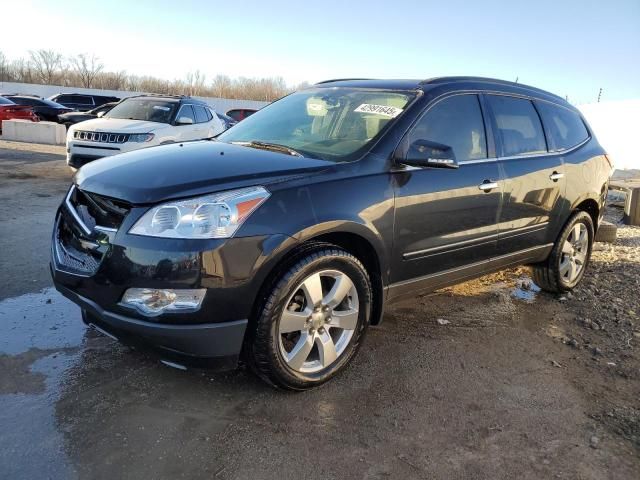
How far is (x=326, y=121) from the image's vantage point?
152 inches

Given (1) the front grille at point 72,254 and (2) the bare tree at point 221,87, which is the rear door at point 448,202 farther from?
(2) the bare tree at point 221,87

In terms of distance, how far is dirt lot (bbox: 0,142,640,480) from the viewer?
2.47 meters

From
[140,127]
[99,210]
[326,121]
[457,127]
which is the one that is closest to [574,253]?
[457,127]

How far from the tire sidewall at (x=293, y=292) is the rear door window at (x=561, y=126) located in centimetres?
253

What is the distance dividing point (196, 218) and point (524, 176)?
9.06 feet

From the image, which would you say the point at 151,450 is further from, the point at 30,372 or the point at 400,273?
the point at 400,273

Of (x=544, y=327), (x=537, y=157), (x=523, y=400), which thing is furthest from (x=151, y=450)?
(x=537, y=157)

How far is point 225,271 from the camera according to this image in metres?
2.61

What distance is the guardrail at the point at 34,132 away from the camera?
716 inches

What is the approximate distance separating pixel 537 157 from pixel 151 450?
3638mm

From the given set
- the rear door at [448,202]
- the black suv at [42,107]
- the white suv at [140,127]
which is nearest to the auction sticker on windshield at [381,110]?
the rear door at [448,202]

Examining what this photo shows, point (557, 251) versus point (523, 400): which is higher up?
point (557, 251)

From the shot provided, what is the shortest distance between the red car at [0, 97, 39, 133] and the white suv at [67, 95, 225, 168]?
12.1 meters

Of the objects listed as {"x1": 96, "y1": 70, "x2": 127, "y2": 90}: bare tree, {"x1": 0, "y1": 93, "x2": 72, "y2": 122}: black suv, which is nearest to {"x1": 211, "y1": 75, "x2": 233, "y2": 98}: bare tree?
{"x1": 96, "y1": 70, "x2": 127, "y2": 90}: bare tree
